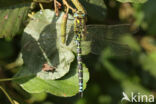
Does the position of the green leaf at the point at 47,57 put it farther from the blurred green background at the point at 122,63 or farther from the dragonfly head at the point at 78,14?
the blurred green background at the point at 122,63

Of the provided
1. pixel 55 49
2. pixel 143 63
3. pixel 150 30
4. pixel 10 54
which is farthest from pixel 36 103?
pixel 150 30

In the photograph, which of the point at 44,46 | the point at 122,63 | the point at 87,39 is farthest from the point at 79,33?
the point at 122,63

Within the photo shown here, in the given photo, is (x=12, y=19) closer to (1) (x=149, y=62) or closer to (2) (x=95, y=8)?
(2) (x=95, y=8)

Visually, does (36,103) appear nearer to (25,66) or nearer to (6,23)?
(25,66)

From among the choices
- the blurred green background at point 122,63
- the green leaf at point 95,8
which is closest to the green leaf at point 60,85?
the green leaf at point 95,8

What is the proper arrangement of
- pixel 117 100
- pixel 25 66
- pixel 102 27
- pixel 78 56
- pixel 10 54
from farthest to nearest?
pixel 117 100
pixel 10 54
pixel 102 27
pixel 25 66
pixel 78 56

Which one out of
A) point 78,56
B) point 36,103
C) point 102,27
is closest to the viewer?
point 78,56

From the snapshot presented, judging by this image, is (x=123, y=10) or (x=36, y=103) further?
(x=123, y=10)
